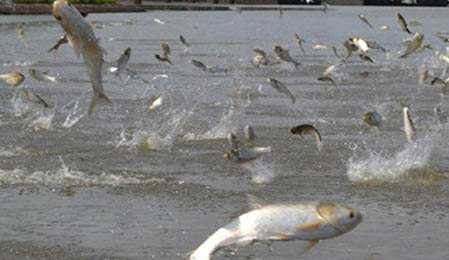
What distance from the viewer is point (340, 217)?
5.26 meters

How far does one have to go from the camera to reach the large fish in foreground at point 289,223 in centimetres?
525

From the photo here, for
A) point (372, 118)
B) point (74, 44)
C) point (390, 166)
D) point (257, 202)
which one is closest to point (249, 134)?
point (390, 166)

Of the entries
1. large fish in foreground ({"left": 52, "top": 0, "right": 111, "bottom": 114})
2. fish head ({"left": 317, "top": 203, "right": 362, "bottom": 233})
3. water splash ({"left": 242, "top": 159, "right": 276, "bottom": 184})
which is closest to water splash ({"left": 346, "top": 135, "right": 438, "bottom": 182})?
water splash ({"left": 242, "top": 159, "right": 276, "bottom": 184})

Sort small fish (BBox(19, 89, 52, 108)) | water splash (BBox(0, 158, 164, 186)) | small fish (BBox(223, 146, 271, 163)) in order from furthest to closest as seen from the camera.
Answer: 1. small fish (BBox(19, 89, 52, 108))
2. water splash (BBox(0, 158, 164, 186))
3. small fish (BBox(223, 146, 271, 163))

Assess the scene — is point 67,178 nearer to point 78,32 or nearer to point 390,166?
point 390,166

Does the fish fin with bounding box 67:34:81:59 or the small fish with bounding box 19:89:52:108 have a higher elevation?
the small fish with bounding box 19:89:52:108

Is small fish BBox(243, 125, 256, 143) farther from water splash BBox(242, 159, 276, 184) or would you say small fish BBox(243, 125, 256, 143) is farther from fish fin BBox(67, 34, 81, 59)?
fish fin BBox(67, 34, 81, 59)

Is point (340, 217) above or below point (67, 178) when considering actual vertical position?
below

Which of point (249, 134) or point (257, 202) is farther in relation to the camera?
point (249, 134)

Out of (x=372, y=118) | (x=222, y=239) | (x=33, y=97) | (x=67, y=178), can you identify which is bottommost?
(x=222, y=239)

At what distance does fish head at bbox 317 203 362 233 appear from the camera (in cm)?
524

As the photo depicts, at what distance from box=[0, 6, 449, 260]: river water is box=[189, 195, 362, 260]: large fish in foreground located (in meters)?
2.39

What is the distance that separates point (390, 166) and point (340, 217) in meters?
6.40

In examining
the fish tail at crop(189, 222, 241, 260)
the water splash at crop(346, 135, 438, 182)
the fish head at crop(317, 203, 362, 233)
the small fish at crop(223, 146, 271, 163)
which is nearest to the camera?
the fish head at crop(317, 203, 362, 233)
